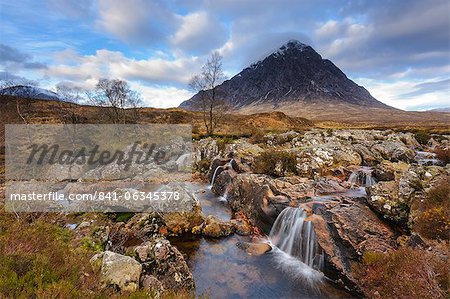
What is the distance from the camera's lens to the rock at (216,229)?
13812 millimetres

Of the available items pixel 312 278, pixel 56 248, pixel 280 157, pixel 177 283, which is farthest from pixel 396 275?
pixel 280 157

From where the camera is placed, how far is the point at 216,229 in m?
13.9

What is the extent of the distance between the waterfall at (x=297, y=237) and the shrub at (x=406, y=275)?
2.42 meters

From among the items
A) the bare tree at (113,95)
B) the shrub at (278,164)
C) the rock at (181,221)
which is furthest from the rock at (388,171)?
the bare tree at (113,95)

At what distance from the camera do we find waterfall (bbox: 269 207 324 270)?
10773mm

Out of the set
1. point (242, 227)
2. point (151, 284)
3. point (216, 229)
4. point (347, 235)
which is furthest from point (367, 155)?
point (151, 284)

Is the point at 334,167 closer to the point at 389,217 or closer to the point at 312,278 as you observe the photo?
the point at 389,217

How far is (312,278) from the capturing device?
1005 centimetres

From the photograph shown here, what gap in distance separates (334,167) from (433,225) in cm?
1091

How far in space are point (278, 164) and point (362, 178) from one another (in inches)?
220

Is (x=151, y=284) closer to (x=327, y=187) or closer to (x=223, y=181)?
(x=327, y=187)

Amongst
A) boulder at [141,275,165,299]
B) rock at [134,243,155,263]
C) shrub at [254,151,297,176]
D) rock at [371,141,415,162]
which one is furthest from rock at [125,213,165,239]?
rock at [371,141,415,162]

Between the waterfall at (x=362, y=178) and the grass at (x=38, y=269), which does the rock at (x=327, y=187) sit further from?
the grass at (x=38, y=269)

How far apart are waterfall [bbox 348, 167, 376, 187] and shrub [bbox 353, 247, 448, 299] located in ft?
28.8
